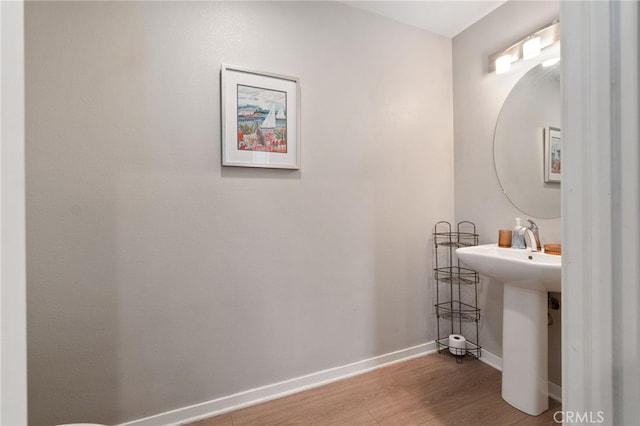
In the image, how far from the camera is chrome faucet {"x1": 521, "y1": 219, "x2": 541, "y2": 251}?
5.00ft

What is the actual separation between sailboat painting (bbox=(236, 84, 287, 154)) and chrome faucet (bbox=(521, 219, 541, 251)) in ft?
4.85

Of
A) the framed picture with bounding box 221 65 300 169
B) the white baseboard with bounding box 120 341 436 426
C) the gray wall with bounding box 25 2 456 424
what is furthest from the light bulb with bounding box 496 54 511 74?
the white baseboard with bounding box 120 341 436 426

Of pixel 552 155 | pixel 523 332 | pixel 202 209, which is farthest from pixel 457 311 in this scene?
pixel 202 209

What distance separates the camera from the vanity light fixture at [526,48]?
150cm

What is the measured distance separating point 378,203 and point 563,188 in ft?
4.65

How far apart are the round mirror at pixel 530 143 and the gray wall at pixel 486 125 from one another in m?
0.05

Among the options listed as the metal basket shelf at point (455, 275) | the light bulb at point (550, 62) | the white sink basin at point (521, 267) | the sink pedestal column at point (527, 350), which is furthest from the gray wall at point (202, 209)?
the light bulb at point (550, 62)

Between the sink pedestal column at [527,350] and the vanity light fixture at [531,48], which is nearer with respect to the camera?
the sink pedestal column at [527,350]

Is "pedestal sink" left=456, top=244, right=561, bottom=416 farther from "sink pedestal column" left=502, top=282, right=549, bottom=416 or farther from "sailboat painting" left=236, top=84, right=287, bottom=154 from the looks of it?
"sailboat painting" left=236, top=84, right=287, bottom=154

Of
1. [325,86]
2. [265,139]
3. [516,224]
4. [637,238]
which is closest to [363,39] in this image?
[325,86]

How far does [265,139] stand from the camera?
1.53 metres

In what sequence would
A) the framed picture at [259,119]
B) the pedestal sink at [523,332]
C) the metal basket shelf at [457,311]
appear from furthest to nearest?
the metal basket shelf at [457,311], the framed picture at [259,119], the pedestal sink at [523,332]

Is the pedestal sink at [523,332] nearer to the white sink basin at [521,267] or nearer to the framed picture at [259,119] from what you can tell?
the white sink basin at [521,267]

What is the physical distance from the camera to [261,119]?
153 centimetres
